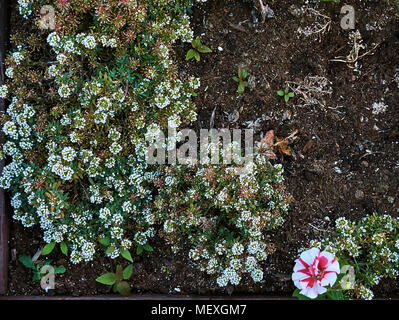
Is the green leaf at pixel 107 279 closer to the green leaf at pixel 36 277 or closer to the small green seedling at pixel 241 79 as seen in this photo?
the green leaf at pixel 36 277

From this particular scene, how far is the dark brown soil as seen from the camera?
3188 millimetres

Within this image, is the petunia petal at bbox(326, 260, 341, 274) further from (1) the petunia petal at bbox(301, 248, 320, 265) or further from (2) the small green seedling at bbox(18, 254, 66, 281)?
(2) the small green seedling at bbox(18, 254, 66, 281)

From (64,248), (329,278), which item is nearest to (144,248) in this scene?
(64,248)

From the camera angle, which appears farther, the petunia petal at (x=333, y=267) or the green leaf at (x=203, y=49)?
the green leaf at (x=203, y=49)

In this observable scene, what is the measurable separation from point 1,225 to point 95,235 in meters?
0.65

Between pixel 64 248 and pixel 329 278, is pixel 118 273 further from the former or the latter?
pixel 329 278

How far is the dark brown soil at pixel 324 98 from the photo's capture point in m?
3.19

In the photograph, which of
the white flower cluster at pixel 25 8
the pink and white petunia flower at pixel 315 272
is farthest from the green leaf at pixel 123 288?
the white flower cluster at pixel 25 8

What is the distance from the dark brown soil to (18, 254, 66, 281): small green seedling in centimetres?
139

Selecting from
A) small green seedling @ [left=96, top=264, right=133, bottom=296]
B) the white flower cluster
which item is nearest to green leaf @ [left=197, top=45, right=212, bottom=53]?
the white flower cluster

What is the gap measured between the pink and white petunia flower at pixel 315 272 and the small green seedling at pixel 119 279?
112 centimetres

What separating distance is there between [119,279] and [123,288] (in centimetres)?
7
